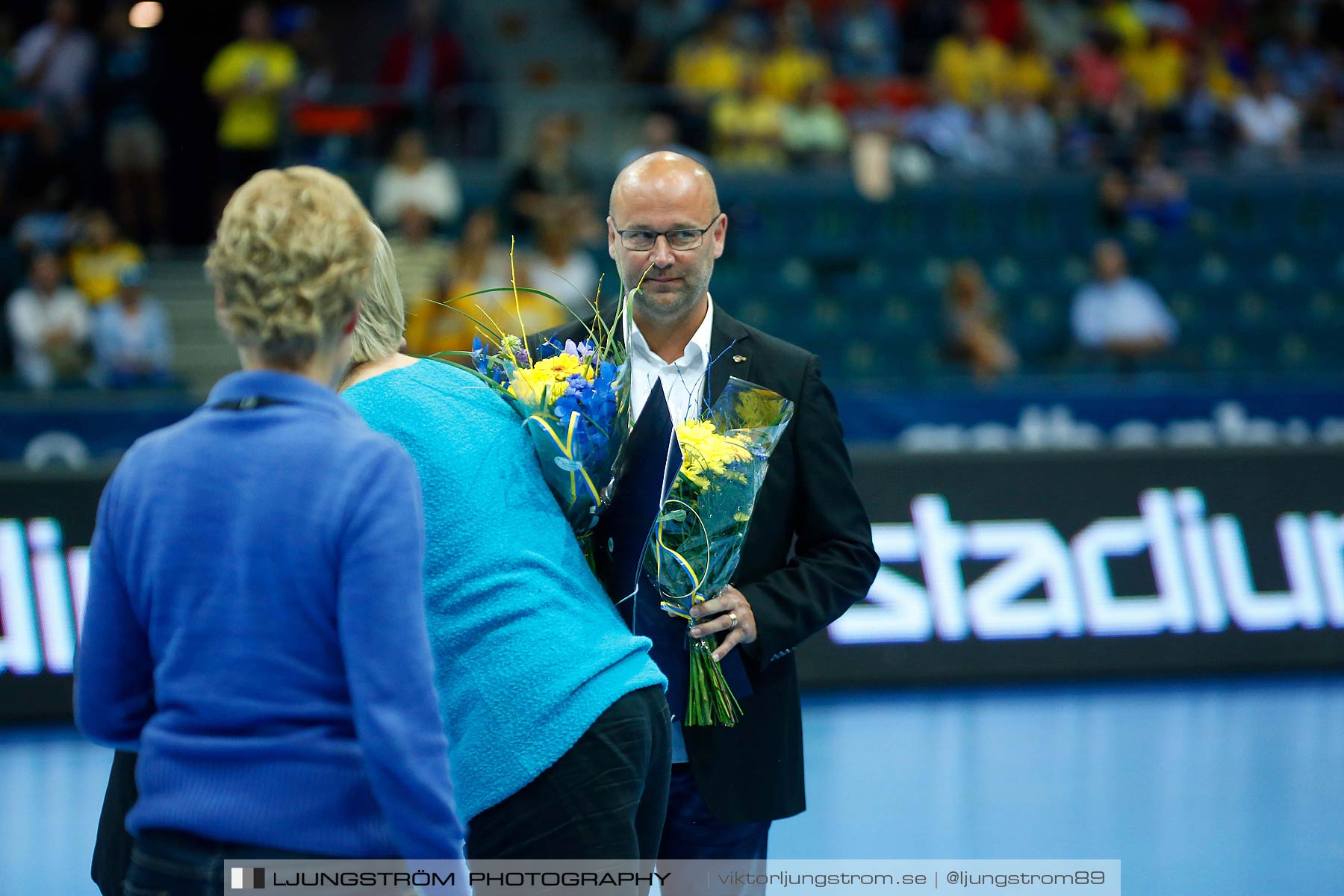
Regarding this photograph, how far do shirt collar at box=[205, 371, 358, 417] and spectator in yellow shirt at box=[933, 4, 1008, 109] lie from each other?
11542 mm

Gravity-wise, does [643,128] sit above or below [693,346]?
above

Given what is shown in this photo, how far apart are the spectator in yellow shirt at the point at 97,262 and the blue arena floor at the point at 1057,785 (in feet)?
13.9

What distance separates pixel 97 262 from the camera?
9.70 m

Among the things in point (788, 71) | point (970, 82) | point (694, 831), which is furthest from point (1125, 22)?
point (694, 831)

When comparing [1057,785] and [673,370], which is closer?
[673,370]

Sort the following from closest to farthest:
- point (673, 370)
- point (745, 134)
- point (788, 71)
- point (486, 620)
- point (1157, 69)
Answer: point (486, 620) < point (673, 370) < point (745, 134) < point (788, 71) < point (1157, 69)

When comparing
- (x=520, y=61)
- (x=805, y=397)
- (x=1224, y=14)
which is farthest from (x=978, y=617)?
(x=1224, y=14)

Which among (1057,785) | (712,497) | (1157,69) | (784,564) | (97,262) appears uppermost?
(1157,69)

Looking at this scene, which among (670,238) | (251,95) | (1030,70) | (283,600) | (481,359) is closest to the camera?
(283,600)

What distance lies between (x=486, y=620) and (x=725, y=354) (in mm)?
1124

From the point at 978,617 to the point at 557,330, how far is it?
4.37 metres

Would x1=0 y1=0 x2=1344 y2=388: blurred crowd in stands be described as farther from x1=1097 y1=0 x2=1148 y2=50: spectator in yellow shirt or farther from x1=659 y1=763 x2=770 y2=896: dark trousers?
x1=659 y1=763 x2=770 y2=896: dark trousers

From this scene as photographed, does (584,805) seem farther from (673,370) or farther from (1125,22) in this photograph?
(1125,22)

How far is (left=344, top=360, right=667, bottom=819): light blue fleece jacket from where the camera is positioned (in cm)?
201
